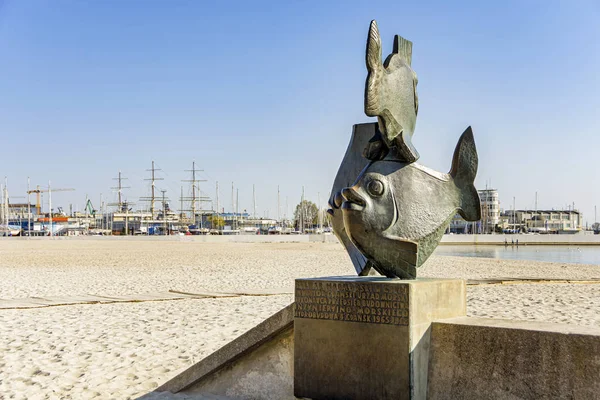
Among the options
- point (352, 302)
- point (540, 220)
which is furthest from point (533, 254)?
point (540, 220)

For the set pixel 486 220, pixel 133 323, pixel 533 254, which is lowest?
pixel 533 254

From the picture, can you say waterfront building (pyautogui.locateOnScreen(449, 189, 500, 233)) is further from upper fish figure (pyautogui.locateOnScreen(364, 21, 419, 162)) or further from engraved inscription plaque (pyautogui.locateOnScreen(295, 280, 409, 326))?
engraved inscription plaque (pyautogui.locateOnScreen(295, 280, 409, 326))

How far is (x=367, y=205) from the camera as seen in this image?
706 centimetres

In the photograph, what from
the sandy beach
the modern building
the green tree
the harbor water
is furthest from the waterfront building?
the sandy beach

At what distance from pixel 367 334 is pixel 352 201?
4.36 ft

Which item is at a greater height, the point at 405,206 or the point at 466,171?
the point at 466,171

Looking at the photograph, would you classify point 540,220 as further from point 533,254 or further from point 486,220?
point 533,254

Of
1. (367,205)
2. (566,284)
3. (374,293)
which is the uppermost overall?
(367,205)

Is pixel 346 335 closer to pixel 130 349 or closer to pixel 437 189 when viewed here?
pixel 437 189

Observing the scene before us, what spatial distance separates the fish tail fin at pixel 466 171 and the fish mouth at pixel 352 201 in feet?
3.48

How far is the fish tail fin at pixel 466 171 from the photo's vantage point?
7406 millimetres

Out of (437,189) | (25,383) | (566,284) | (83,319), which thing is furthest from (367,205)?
(566,284)

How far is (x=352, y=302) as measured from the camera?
674cm

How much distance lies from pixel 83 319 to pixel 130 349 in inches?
122
